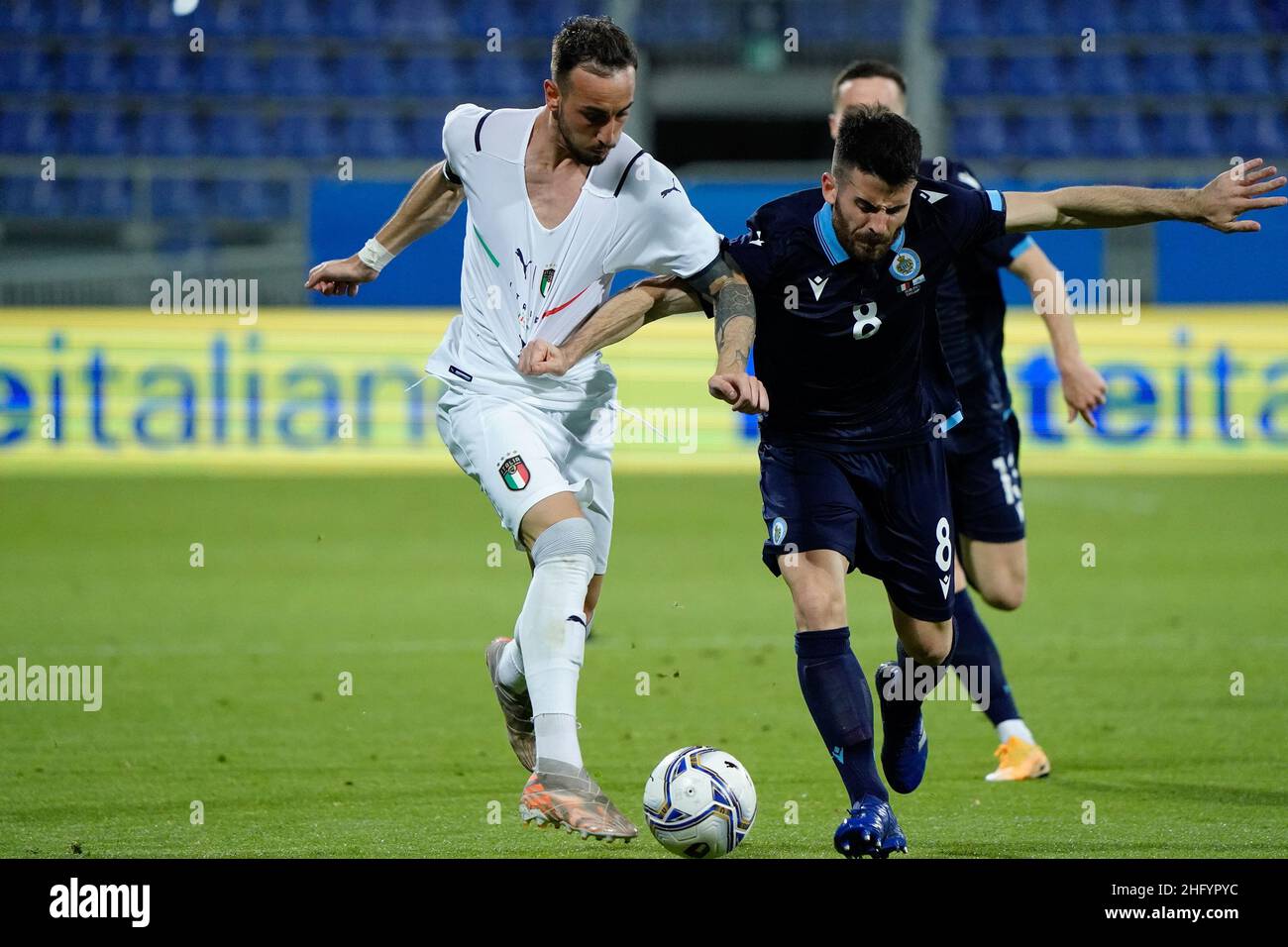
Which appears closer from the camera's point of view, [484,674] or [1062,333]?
[1062,333]

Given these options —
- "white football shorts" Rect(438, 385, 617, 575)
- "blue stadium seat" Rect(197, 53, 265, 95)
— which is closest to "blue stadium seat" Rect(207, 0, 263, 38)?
"blue stadium seat" Rect(197, 53, 265, 95)

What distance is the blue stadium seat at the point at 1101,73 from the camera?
67.5ft

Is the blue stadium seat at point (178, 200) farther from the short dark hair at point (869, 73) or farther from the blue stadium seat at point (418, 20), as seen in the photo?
the short dark hair at point (869, 73)

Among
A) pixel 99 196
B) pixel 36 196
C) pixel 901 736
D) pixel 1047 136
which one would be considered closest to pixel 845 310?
pixel 901 736

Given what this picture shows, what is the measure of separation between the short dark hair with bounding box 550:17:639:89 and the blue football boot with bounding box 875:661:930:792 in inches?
81.3

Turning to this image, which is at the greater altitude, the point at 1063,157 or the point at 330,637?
the point at 1063,157

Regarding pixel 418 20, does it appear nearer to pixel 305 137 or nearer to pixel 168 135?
pixel 305 137

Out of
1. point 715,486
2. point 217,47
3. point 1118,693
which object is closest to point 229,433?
point 715,486

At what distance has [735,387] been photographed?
4785 millimetres

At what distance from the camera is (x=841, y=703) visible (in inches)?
199

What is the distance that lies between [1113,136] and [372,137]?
8.28 meters

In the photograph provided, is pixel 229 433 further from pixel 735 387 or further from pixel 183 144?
pixel 735 387

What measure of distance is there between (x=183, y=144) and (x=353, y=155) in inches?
76.9

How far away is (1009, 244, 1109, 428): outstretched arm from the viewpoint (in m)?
6.50
